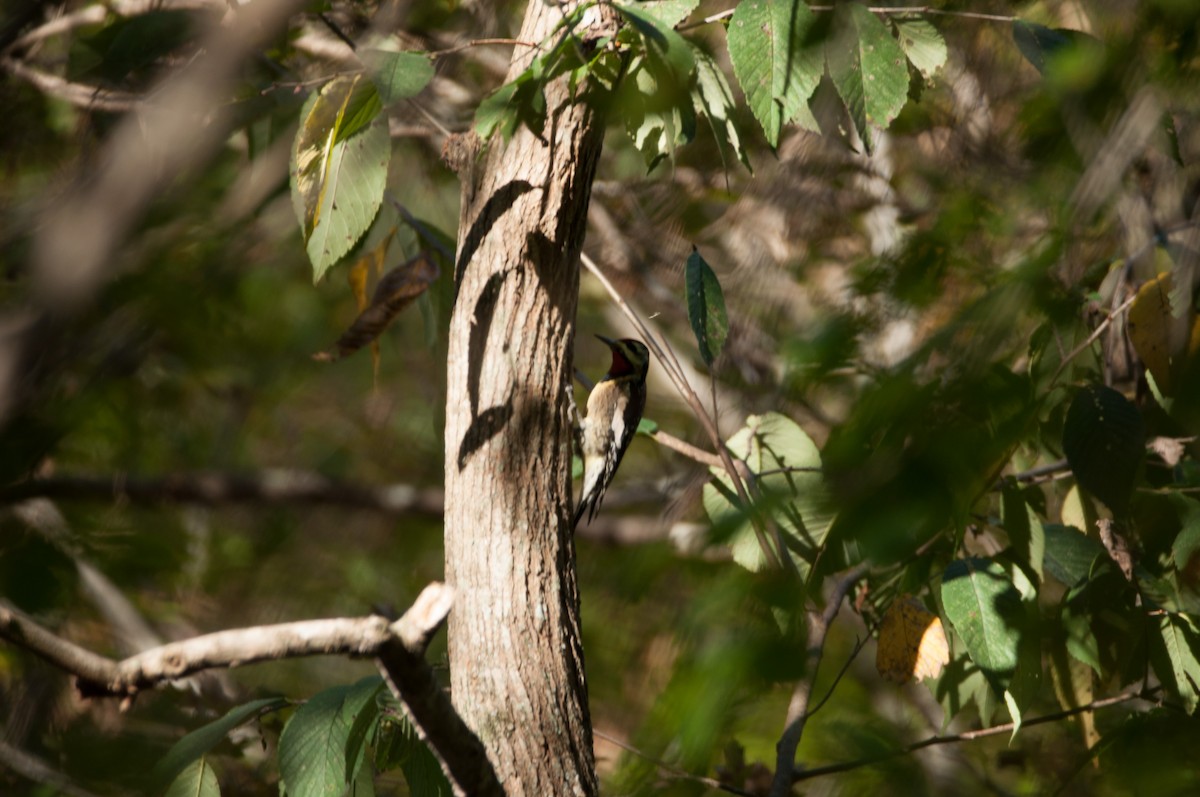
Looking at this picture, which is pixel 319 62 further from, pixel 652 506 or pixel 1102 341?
pixel 1102 341

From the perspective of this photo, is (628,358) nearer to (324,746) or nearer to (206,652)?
(324,746)

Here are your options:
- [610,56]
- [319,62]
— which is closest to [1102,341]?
[610,56]

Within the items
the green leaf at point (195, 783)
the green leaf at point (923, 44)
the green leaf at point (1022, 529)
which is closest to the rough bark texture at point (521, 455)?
the green leaf at point (195, 783)

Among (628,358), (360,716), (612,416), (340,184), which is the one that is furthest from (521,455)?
(628,358)

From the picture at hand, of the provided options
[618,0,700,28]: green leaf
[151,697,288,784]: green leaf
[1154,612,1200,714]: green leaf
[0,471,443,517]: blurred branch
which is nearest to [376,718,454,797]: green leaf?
[151,697,288,784]: green leaf

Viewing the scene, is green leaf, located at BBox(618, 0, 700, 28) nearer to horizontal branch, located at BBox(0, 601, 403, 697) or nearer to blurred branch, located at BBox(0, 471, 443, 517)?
horizontal branch, located at BBox(0, 601, 403, 697)

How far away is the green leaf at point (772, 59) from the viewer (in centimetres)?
152

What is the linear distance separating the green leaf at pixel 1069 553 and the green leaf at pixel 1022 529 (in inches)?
1.6

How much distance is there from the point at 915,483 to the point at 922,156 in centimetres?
454

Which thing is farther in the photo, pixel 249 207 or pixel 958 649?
pixel 958 649

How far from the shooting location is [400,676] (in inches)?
57.9

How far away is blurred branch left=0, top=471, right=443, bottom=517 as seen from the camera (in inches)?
168

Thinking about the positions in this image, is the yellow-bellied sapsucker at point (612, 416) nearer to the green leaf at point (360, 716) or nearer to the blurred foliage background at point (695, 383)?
the blurred foliage background at point (695, 383)

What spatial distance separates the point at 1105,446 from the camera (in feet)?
5.11
